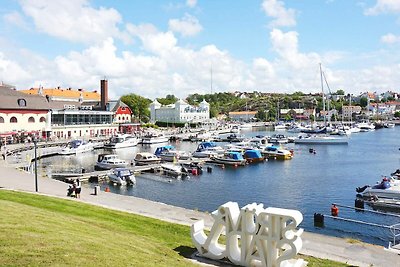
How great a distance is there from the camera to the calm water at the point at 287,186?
111 feet

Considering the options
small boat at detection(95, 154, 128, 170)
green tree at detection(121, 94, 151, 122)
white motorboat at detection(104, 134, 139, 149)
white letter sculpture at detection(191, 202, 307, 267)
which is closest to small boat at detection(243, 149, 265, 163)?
small boat at detection(95, 154, 128, 170)

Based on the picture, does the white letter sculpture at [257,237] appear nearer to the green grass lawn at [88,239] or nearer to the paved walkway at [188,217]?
the green grass lawn at [88,239]

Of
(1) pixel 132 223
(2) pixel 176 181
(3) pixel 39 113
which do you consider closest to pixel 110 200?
(1) pixel 132 223

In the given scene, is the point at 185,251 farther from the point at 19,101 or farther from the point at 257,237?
the point at 19,101

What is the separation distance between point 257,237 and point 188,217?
10.2 meters

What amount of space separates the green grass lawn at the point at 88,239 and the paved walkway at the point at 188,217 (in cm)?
177

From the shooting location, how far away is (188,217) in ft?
82.8

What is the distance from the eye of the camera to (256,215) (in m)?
15.4

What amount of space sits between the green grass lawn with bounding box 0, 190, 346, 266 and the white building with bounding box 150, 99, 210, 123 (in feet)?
468

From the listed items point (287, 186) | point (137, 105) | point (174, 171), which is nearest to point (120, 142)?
point (174, 171)

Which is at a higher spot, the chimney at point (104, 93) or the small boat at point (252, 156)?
the chimney at point (104, 93)

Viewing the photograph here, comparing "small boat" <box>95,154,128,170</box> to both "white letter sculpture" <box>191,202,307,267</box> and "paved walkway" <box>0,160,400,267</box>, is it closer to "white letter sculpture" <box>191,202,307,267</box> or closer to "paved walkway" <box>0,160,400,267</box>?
"paved walkway" <box>0,160,400,267</box>

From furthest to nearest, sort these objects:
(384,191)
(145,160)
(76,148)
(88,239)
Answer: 1. (76,148)
2. (145,160)
3. (384,191)
4. (88,239)

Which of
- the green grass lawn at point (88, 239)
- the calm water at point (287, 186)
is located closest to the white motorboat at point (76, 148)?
the calm water at point (287, 186)
